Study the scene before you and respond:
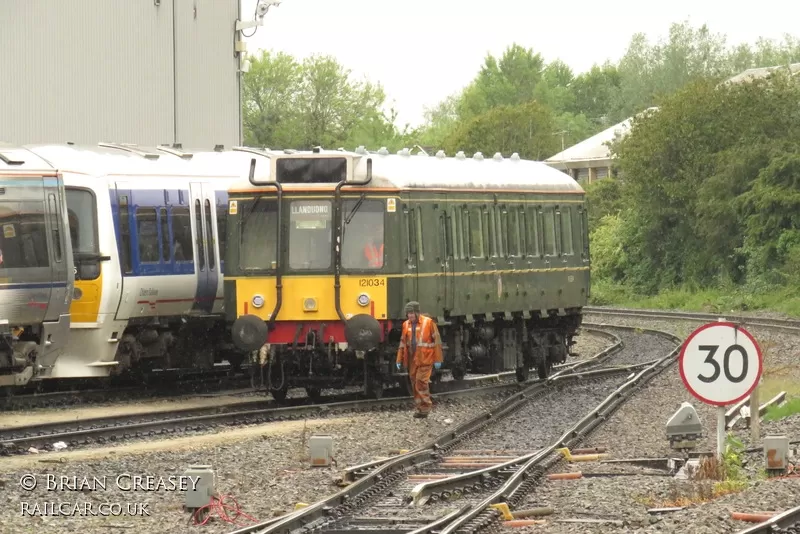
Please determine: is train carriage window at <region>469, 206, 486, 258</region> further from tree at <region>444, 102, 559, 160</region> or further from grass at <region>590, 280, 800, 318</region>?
tree at <region>444, 102, 559, 160</region>

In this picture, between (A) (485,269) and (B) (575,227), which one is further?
(B) (575,227)

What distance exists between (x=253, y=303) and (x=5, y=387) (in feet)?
13.3

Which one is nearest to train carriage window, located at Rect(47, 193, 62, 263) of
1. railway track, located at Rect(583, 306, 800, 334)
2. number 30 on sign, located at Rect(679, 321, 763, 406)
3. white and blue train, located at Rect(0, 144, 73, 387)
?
white and blue train, located at Rect(0, 144, 73, 387)

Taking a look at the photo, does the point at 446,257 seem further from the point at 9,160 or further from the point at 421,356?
the point at 9,160

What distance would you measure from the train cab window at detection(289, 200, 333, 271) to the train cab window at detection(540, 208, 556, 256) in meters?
5.88

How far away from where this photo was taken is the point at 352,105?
10325 centimetres

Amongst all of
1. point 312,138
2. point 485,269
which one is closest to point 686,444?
point 485,269

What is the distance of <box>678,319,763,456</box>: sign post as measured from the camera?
12227 millimetres

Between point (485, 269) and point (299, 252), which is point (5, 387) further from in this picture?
point (485, 269)

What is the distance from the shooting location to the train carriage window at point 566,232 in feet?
86.5

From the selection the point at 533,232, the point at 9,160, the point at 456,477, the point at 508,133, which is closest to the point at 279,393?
the point at 9,160

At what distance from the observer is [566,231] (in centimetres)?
2652

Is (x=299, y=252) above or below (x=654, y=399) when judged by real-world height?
above

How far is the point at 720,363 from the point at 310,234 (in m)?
9.25
